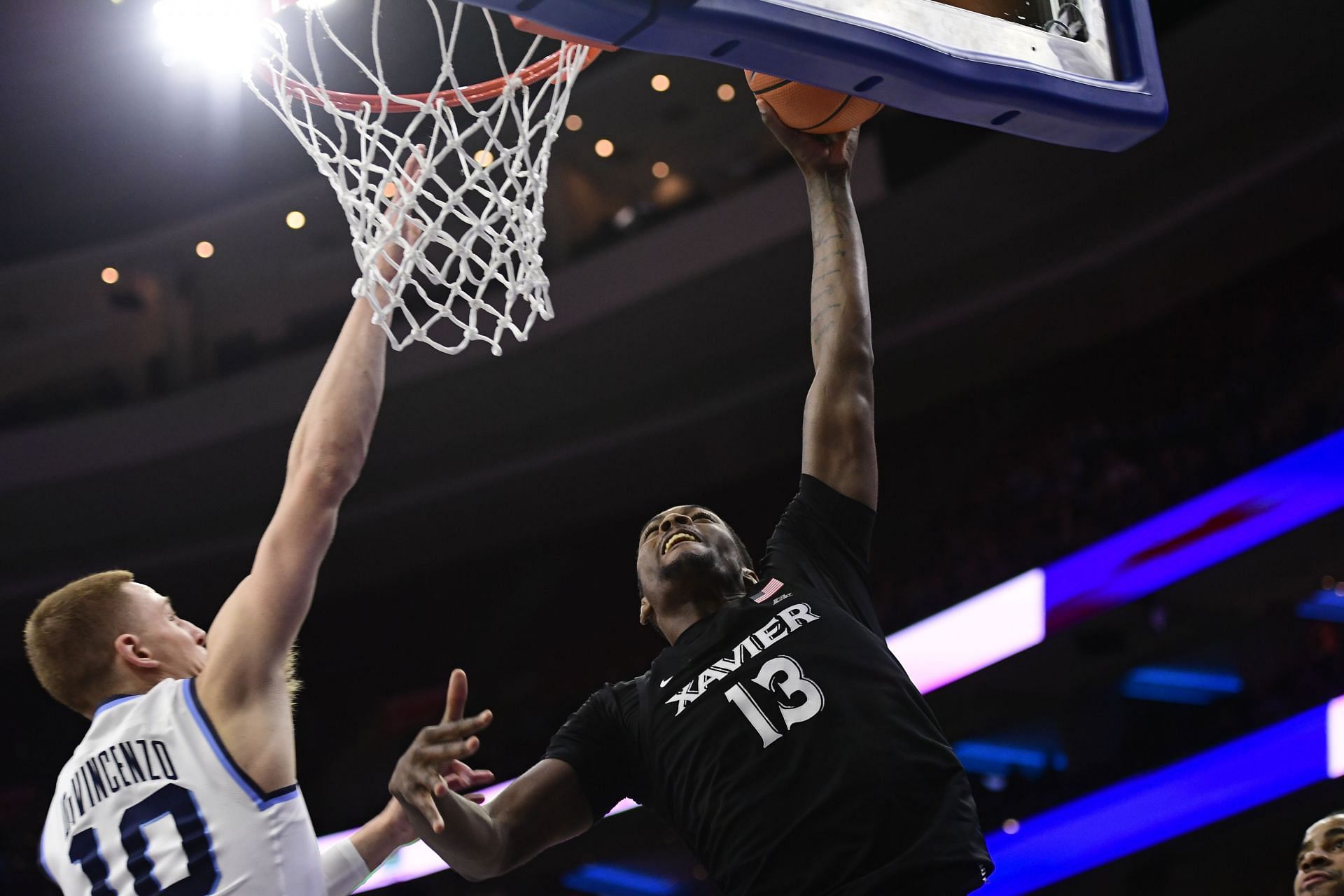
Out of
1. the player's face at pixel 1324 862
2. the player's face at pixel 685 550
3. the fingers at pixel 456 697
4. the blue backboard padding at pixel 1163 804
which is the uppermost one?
the player's face at pixel 685 550

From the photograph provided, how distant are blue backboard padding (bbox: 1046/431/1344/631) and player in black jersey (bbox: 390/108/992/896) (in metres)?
4.27

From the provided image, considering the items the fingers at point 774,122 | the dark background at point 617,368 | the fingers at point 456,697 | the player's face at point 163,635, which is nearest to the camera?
the fingers at point 456,697

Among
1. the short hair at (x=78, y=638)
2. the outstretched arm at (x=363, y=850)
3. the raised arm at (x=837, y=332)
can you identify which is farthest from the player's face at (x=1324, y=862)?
the short hair at (x=78, y=638)

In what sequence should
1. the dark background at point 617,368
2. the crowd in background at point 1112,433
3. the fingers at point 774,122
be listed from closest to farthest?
1. the fingers at point 774,122
2. the crowd in background at point 1112,433
3. the dark background at point 617,368

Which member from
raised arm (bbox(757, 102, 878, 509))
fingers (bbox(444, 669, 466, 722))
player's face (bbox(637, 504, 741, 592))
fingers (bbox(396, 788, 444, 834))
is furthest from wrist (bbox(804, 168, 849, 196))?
fingers (bbox(396, 788, 444, 834))

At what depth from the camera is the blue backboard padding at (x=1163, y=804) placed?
21.1ft

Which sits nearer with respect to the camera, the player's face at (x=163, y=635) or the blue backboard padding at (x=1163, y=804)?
the player's face at (x=163, y=635)

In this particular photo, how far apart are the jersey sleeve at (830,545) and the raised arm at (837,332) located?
3 cm

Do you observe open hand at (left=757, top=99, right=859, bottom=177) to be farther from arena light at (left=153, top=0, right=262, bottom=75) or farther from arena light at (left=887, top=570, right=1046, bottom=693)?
arena light at (left=887, top=570, right=1046, bottom=693)

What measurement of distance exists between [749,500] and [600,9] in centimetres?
801

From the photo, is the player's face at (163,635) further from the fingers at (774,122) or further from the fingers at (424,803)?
the fingers at (774,122)

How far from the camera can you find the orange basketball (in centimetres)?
269

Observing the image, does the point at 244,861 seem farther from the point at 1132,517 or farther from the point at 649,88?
the point at 649,88

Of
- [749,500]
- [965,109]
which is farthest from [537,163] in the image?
[749,500]
